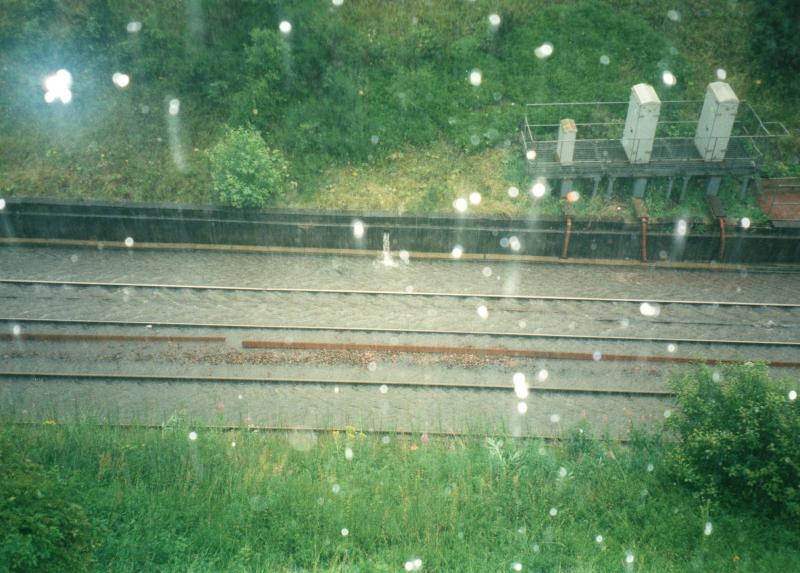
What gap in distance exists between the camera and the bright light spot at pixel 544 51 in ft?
77.3

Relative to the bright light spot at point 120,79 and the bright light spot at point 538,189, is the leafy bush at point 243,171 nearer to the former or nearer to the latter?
the bright light spot at point 120,79

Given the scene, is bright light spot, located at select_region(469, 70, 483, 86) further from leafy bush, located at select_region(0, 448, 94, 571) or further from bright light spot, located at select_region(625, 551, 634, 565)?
leafy bush, located at select_region(0, 448, 94, 571)

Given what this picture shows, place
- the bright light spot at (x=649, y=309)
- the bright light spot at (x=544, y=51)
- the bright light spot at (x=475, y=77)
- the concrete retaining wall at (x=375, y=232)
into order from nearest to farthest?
the bright light spot at (x=649, y=309)
the concrete retaining wall at (x=375, y=232)
the bright light spot at (x=475, y=77)
the bright light spot at (x=544, y=51)

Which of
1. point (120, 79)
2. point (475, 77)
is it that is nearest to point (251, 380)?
point (475, 77)

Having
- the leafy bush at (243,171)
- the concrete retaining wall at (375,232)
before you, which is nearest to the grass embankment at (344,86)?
the concrete retaining wall at (375,232)

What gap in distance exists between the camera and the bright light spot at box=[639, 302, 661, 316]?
18.8 meters

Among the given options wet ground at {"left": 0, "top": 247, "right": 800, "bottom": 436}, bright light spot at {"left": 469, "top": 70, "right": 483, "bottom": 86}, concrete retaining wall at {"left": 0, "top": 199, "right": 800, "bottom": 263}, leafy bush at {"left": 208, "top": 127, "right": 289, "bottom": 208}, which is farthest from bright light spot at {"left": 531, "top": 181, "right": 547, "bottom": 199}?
leafy bush at {"left": 208, "top": 127, "right": 289, "bottom": 208}

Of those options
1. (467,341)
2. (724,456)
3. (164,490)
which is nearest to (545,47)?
(467,341)

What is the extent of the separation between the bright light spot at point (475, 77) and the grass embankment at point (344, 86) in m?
0.15

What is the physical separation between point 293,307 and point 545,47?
42.5 ft

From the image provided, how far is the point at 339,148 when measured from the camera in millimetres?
22484

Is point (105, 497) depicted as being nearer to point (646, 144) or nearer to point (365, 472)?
point (365, 472)

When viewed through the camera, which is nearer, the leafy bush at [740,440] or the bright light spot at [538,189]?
the leafy bush at [740,440]

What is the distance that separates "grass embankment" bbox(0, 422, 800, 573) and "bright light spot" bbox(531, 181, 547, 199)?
8909 mm
